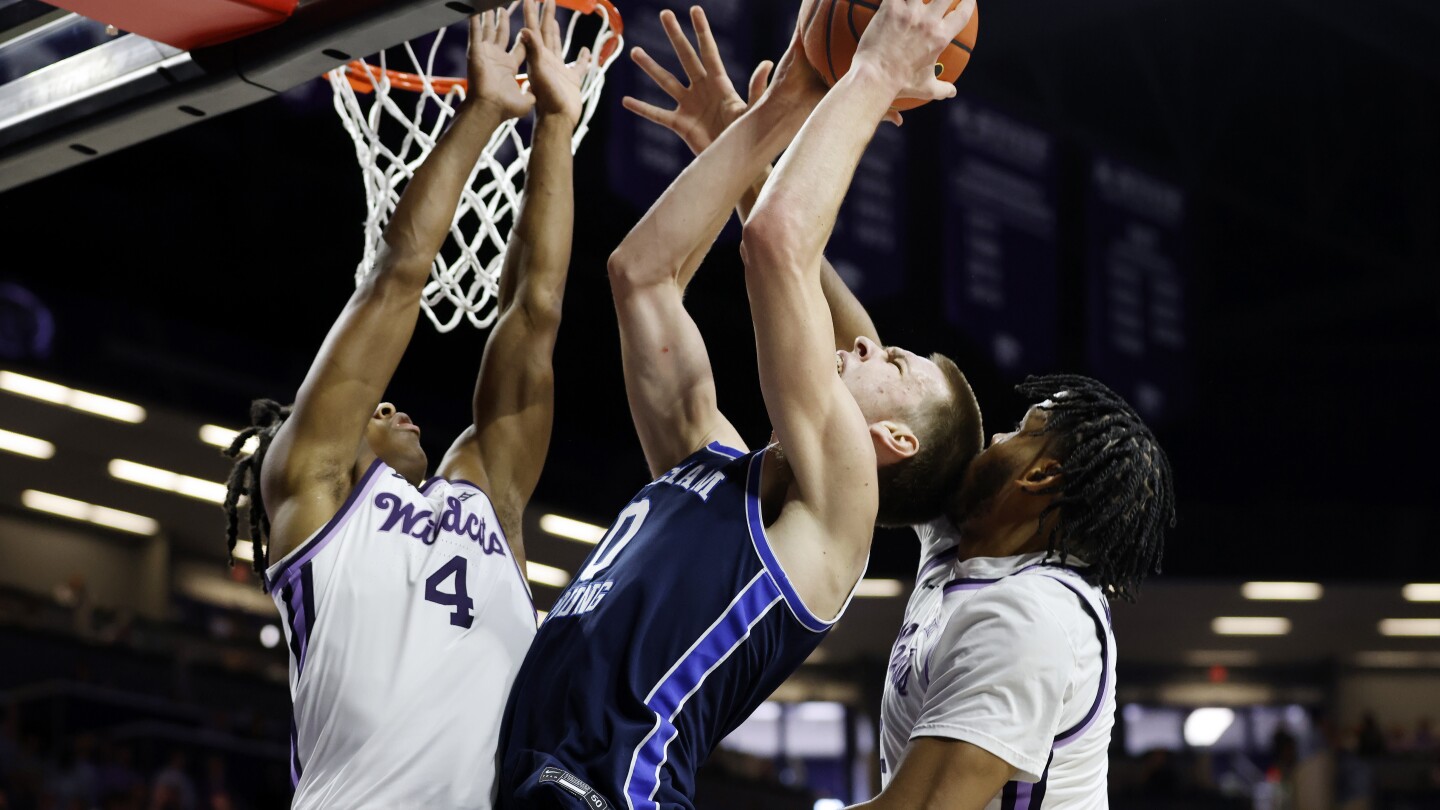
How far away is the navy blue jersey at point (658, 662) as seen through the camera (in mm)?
2428

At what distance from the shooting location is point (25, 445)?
14.3 m

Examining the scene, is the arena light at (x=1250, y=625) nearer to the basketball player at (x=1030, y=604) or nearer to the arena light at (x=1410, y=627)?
the arena light at (x=1410, y=627)

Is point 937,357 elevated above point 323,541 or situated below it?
above

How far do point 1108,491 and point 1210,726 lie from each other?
1773cm

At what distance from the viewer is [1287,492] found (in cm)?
1589

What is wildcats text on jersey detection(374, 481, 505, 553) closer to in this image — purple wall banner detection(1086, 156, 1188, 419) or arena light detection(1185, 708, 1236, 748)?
purple wall banner detection(1086, 156, 1188, 419)

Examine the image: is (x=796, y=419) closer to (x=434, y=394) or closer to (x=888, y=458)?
(x=888, y=458)

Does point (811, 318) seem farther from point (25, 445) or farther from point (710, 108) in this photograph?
point (25, 445)

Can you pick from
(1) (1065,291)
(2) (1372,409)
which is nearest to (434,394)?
(1) (1065,291)

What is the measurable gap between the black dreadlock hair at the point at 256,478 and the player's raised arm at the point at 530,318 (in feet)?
1.24

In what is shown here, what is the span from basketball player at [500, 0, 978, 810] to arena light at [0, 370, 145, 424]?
36.2ft

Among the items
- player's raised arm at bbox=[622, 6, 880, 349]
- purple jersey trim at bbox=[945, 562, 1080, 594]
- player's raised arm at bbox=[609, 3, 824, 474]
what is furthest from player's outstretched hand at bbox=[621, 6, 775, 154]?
purple jersey trim at bbox=[945, 562, 1080, 594]

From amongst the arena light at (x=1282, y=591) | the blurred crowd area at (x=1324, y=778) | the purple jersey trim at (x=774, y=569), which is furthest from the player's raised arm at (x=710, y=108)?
the arena light at (x=1282, y=591)

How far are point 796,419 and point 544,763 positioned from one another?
0.63m
